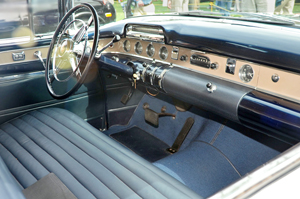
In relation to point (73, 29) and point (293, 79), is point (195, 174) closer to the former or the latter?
point (293, 79)

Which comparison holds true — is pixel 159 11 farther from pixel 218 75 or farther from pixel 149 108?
pixel 218 75

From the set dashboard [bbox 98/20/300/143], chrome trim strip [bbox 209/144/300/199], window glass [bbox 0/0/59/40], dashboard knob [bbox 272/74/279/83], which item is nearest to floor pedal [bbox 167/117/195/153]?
dashboard [bbox 98/20/300/143]

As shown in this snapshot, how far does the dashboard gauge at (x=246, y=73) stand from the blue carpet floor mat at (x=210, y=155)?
0.57 meters

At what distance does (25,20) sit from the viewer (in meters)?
2.36

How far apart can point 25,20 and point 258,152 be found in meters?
2.02

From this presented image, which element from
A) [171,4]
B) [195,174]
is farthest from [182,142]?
[171,4]

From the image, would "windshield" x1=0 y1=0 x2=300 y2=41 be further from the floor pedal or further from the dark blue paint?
the floor pedal

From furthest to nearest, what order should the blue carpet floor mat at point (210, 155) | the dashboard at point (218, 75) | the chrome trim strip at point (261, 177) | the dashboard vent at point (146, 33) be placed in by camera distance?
the dashboard vent at point (146, 33)
the blue carpet floor mat at point (210, 155)
the dashboard at point (218, 75)
the chrome trim strip at point (261, 177)

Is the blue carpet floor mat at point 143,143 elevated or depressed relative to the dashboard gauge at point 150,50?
depressed

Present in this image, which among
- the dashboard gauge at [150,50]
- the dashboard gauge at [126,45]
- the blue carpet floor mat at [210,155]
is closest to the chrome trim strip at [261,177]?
the blue carpet floor mat at [210,155]

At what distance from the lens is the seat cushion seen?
1.29 metres

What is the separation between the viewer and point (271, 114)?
141cm

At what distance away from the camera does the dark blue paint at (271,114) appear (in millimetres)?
1336

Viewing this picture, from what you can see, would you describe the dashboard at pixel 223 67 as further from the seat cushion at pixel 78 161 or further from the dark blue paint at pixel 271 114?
the seat cushion at pixel 78 161
